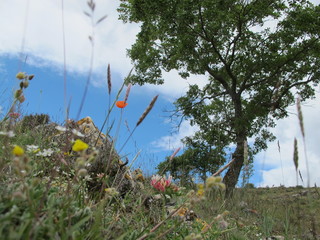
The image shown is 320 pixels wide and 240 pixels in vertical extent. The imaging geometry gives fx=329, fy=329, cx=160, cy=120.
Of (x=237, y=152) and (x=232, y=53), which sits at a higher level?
(x=232, y=53)

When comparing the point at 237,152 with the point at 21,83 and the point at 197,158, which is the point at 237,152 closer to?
Answer: the point at 197,158

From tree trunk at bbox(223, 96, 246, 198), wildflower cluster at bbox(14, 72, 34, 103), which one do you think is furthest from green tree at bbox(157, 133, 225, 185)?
wildflower cluster at bbox(14, 72, 34, 103)

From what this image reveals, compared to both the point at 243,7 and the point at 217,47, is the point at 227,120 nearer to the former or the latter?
the point at 217,47

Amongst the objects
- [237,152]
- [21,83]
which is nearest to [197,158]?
[237,152]

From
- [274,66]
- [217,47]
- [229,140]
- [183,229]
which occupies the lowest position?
[183,229]

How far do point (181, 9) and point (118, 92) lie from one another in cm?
1098

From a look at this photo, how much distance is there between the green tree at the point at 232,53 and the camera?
12992mm

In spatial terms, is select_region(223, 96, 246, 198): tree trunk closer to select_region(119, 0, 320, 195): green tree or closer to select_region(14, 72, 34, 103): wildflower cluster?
select_region(119, 0, 320, 195): green tree

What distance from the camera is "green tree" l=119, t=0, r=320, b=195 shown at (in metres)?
13.0

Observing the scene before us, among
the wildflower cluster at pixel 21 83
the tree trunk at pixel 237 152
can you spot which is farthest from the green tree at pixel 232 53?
the wildflower cluster at pixel 21 83

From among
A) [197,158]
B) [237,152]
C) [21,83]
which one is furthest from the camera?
[197,158]

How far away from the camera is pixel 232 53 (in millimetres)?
14969

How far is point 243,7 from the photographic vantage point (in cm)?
1327

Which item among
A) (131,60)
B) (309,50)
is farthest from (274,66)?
(131,60)
